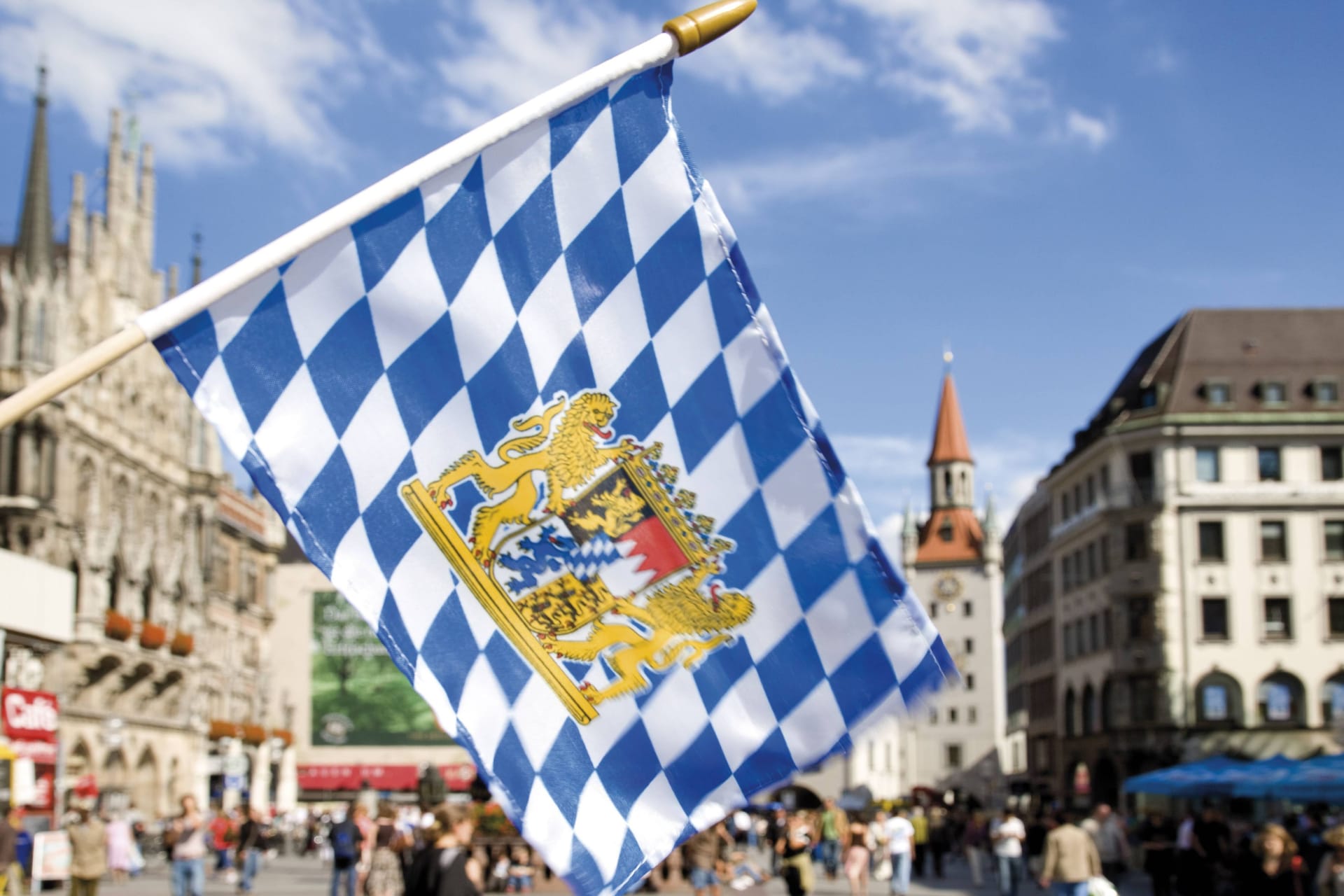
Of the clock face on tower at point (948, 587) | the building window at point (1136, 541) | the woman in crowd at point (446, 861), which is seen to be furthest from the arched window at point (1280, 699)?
the clock face on tower at point (948, 587)

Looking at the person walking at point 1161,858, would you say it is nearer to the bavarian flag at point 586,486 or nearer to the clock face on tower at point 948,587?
the bavarian flag at point 586,486

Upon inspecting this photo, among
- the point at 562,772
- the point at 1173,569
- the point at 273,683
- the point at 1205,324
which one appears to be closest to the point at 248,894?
the point at 562,772

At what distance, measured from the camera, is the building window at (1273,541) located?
63.2 metres

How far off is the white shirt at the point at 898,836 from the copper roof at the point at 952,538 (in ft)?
376

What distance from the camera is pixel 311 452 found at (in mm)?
5184

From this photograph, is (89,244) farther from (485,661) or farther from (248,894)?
(485,661)

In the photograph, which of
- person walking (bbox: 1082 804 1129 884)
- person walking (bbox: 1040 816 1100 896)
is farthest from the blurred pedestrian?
person walking (bbox: 1040 816 1100 896)

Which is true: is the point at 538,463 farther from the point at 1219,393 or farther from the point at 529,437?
the point at 1219,393

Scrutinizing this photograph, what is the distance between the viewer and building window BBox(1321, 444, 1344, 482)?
63781mm

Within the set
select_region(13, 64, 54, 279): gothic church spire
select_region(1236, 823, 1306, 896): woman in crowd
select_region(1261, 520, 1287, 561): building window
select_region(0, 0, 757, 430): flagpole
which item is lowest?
select_region(1236, 823, 1306, 896): woman in crowd

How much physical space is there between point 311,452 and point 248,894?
86.7 ft

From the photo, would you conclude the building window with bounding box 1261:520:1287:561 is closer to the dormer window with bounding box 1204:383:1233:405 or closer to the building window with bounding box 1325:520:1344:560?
the building window with bounding box 1325:520:1344:560

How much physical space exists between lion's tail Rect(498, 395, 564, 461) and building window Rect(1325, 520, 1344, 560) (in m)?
62.8

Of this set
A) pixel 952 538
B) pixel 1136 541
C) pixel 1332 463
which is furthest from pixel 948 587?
pixel 1332 463
